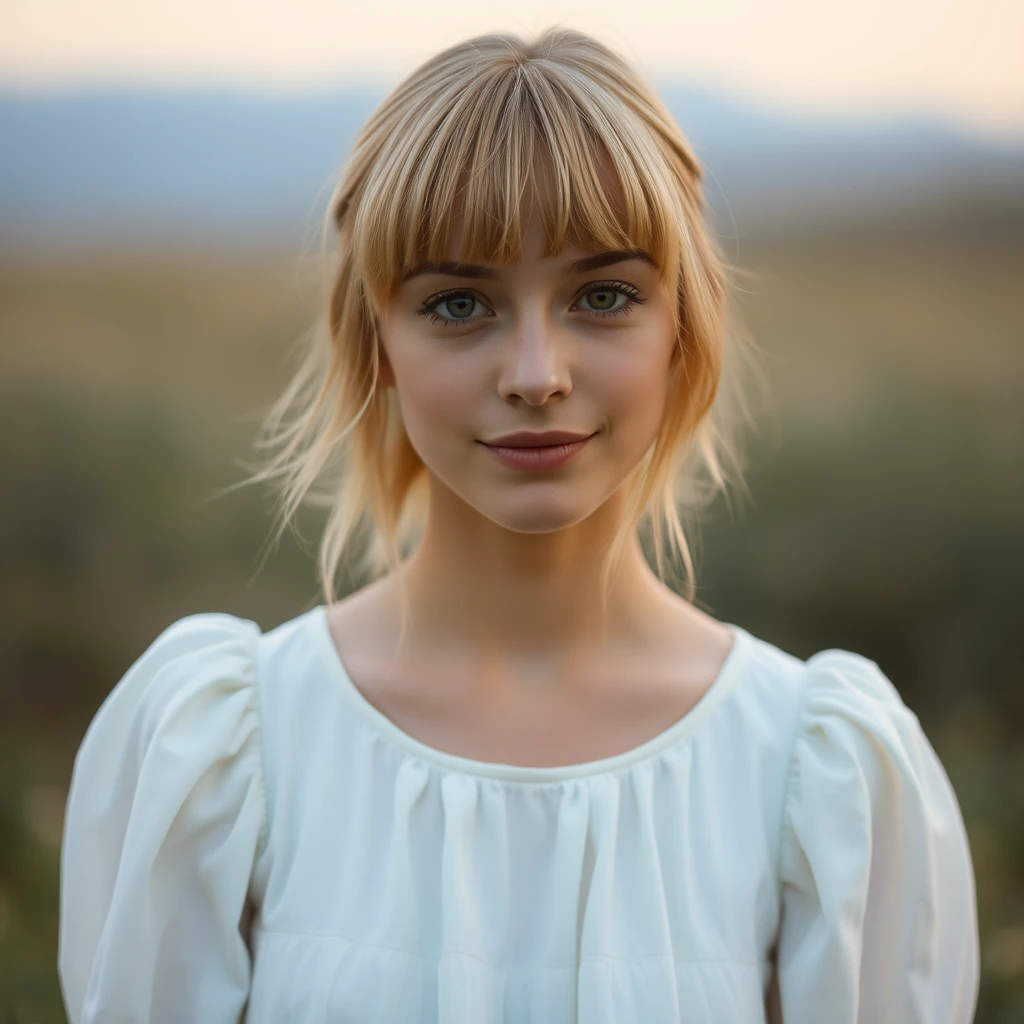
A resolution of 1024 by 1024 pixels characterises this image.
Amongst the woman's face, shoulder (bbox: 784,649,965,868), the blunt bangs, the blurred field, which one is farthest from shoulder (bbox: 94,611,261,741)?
the blurred field

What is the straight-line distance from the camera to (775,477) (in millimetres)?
3379

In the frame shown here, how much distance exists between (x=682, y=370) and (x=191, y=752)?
29.7 inches

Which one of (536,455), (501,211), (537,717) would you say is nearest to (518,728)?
(537,717)

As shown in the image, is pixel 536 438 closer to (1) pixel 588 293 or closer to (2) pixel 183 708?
(1) pixel 588 293

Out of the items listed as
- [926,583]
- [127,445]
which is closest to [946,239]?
[926,583]

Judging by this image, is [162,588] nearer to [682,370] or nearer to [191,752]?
[191,752]

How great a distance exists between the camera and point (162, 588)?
10.9 ft

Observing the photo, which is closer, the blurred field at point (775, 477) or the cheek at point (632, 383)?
the cheek at point (632, 383)

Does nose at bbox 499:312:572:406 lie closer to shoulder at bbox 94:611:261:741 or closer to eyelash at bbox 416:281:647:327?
eyelash at bbox 416:281:647:327

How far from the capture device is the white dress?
1.30 metres

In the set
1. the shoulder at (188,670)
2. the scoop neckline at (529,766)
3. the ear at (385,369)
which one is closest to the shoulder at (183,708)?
the shoulder at (188,670)

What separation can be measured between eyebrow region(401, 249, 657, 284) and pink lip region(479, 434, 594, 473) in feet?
0.61

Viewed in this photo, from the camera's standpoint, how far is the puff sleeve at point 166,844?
1331 millimetres

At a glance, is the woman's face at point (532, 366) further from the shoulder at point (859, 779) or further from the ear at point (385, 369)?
the shoulder at point (859, 779)
